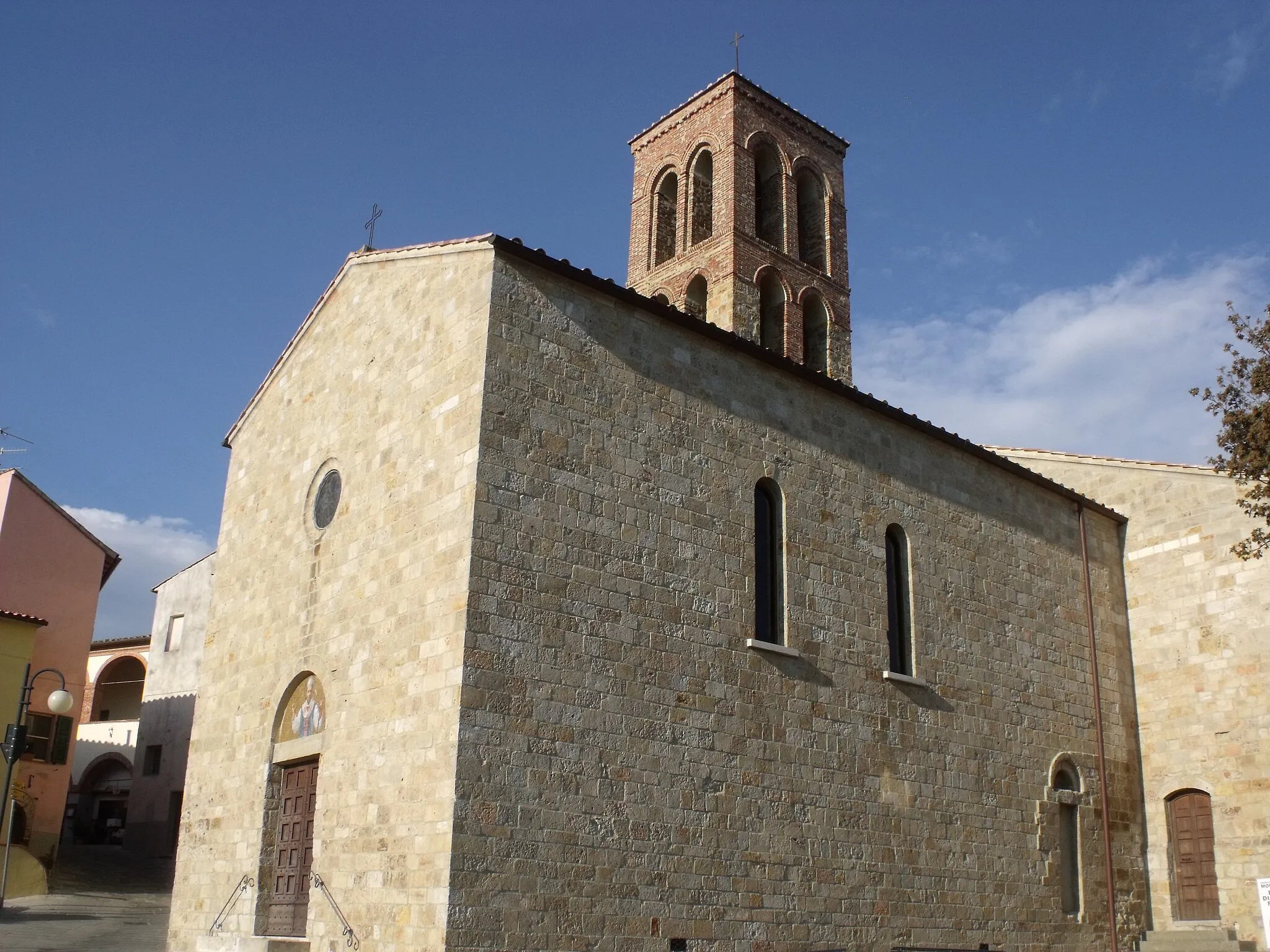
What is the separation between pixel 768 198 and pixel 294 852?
16660mm

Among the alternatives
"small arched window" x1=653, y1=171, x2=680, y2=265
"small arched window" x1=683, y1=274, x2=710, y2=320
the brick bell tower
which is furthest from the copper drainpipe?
"small arched window" x1=653, y1=171, x2=680, y2=265

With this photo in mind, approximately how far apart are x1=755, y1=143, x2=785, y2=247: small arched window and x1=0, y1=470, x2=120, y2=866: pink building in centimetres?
1530

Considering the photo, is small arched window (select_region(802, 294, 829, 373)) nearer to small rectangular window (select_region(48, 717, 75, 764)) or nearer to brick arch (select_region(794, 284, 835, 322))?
brick arch (select_region(794, 284, 835, 322))

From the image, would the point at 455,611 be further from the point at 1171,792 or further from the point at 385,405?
the point at 1171,792

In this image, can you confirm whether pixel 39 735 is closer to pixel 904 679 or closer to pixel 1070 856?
pixel 904 679

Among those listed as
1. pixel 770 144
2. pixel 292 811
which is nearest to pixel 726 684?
pixel 292 811

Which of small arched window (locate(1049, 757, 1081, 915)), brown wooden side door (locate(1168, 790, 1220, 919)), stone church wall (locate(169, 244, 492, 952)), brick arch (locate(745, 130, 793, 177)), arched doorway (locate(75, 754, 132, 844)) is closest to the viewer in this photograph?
stone church wall (locate(169, 244, 492, 952))

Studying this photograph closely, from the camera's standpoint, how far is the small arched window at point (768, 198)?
24.6 m

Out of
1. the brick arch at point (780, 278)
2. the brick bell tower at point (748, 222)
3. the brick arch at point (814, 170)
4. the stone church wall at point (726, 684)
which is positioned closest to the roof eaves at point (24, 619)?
the brick bell tower at point (748, 222)

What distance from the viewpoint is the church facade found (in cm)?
1141

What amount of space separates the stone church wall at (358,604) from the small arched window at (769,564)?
3.85m

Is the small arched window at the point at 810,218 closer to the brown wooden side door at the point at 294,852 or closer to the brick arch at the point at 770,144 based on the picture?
the brick arch at the point at 770,144

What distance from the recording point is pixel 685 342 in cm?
1393

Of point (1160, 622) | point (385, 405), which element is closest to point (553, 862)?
point (385, 405)
